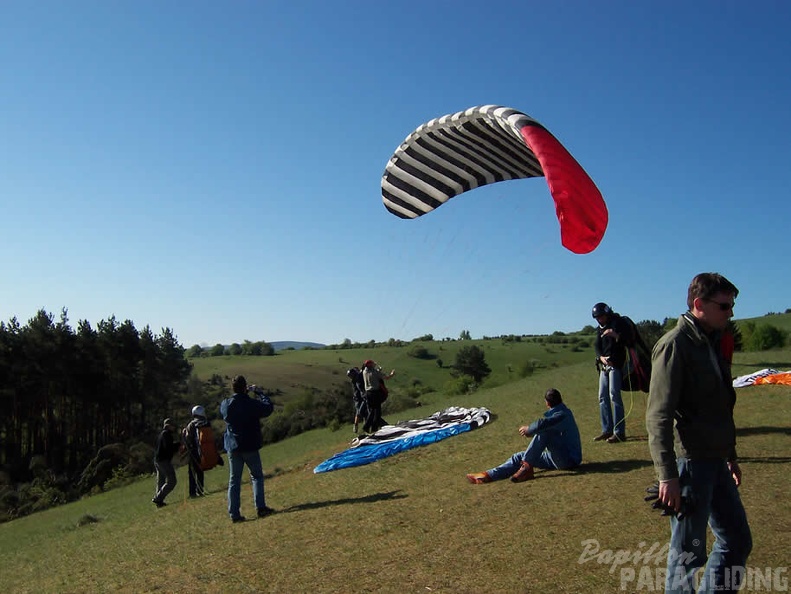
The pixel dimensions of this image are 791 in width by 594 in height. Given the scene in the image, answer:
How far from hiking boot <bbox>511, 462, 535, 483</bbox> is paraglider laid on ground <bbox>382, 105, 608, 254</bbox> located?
2570 millimetres

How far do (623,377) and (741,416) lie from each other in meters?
2.64

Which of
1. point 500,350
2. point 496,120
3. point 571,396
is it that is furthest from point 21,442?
point 500,350

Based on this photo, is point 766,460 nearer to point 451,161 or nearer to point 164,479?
point 451,161

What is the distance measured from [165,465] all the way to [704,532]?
31.7ft

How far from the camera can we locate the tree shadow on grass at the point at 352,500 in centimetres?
754

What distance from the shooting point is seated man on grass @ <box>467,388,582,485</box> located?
287 inches

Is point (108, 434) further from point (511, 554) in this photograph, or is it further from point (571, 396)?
point (511, 554)

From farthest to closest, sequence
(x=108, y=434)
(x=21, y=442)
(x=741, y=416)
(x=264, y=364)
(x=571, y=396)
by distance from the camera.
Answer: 1. (x=264, y=364)
2. (x=108, y=434)
3. (x=21, y=442)
4. (x=571, y=396)
5. (x=741, y=416)

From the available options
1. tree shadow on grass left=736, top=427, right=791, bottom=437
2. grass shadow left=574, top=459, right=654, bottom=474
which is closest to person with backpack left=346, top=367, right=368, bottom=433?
grass shadow left=574, top=459, right=654, bottom=474

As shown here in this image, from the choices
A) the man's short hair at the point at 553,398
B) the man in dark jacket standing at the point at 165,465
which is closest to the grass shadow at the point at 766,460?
the man's short hair at the point at 553,398

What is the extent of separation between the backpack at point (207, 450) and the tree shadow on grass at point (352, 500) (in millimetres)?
2512

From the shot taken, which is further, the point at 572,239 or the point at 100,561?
the point at 100,561

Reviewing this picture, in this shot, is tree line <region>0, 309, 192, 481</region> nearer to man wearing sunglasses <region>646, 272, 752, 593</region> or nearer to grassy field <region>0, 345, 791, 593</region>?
grassy field <region>0, 345, 791, 593</region>

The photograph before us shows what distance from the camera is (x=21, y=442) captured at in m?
37.0
